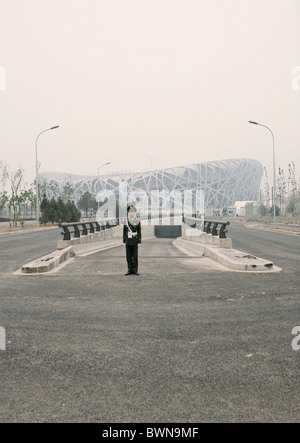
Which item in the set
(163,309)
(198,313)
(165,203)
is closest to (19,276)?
(163,309)

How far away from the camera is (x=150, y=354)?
12.6 feet

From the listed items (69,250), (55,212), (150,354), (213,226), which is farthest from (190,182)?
(150,354)

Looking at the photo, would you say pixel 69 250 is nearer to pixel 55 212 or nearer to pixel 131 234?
pixel 131 234

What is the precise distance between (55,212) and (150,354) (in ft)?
154

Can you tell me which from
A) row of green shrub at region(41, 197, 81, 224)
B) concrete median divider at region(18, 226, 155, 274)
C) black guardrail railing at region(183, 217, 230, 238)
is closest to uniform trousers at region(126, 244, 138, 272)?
concrete median divider at region(18, 226, 155, 274)

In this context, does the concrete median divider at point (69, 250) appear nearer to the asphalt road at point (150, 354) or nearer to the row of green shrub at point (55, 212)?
the asphalt road at point (150, 354)

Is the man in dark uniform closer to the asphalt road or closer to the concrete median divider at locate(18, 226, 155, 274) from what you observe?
the asphalt road

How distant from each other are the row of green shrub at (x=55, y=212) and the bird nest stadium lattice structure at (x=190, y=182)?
104 meters

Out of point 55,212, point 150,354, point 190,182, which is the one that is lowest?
point 150,354

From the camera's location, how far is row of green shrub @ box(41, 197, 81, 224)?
158 feet

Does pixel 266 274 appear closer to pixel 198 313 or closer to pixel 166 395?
pixel 198 313

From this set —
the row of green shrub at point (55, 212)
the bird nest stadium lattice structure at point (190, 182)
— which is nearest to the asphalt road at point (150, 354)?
the row of green shrub at point (55, 212)

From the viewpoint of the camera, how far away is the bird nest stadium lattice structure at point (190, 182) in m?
162
